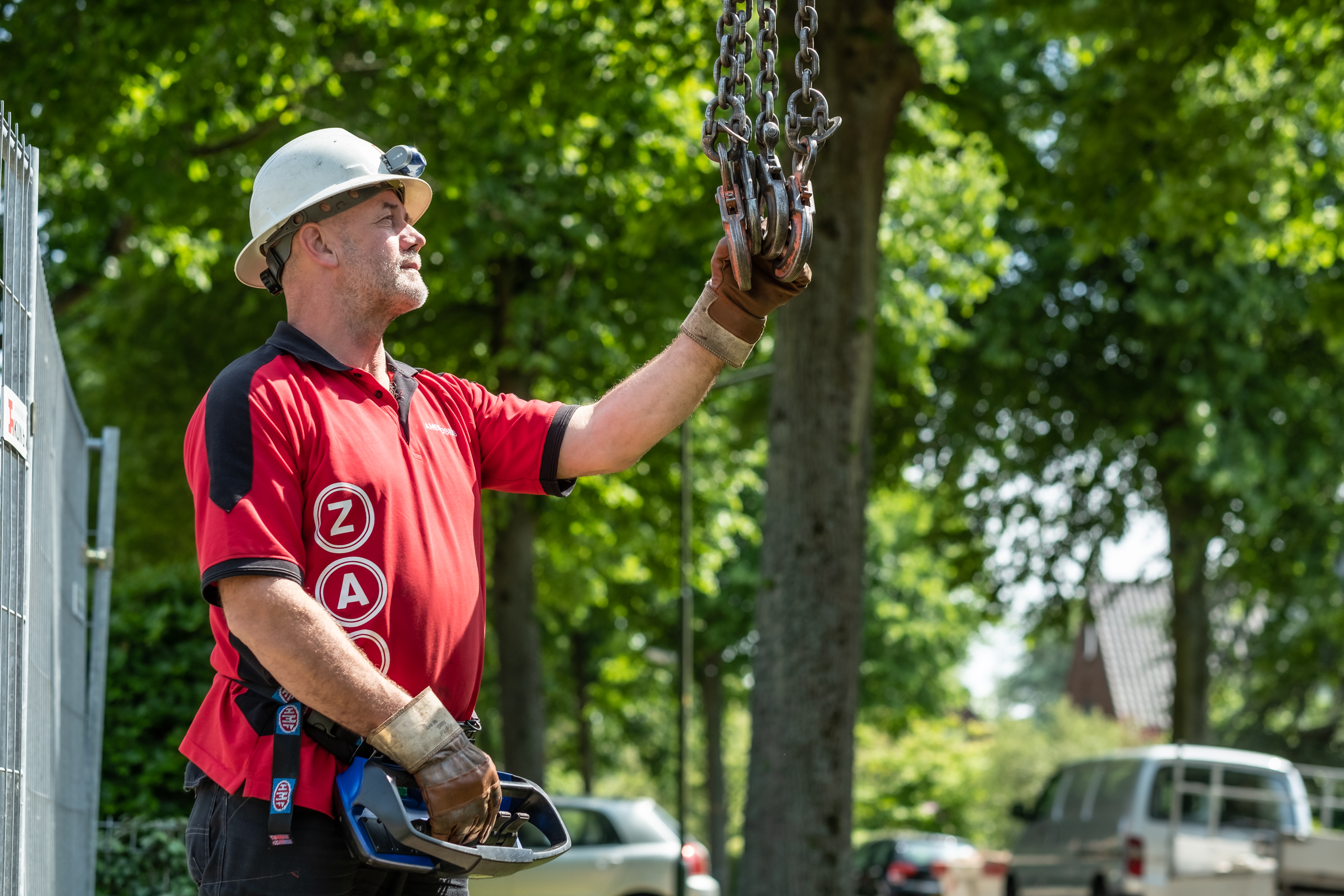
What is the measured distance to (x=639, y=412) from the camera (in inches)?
124

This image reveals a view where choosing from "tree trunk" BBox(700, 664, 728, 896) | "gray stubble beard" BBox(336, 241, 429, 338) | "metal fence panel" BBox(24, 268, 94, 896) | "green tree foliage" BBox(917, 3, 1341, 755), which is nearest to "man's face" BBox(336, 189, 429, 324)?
"gray stubble beard" BBox(336, 241, 429, 338)

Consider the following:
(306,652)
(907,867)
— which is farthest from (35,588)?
(907,867)

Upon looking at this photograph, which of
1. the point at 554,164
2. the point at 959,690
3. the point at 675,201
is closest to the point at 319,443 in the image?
the point at 675,201

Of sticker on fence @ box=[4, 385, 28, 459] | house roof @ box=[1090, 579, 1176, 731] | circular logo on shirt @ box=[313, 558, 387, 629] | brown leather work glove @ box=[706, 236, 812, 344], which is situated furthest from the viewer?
house roof @ box=[1090, 579, 1176, 731]

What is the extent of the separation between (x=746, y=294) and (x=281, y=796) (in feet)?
4.41

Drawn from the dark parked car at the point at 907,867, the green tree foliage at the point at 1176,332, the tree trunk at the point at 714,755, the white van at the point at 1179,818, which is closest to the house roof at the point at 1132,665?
the tree trunk at the point at 714,755

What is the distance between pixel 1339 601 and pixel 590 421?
18.1 metres

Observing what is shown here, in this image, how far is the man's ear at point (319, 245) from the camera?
2.87 meters

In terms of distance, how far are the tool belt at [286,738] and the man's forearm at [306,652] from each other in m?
0.08

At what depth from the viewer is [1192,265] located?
1777cm

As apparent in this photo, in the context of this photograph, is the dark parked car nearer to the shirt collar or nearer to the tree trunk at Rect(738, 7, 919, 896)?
the tree trunk at Rect(738, 7, 919, 896)

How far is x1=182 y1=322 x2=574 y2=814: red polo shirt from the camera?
8.13 feet

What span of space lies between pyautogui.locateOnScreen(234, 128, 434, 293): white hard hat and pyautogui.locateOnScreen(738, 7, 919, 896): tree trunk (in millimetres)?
5620

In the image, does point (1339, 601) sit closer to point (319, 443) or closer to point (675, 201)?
point (675, 201)
